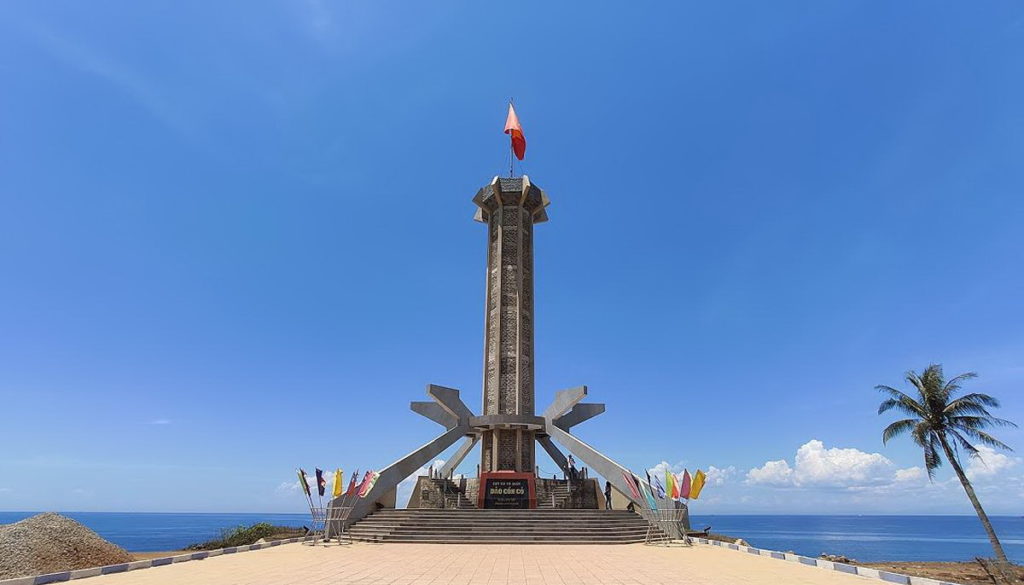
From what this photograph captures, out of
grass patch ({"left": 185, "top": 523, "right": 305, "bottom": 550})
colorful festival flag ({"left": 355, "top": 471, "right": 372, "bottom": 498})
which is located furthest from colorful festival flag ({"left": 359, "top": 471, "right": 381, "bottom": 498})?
grass patch ({"left": 185, "top": 523, "right": 305, "bottom": 550})

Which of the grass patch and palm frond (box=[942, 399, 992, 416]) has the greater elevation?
palm frond (box=[942, 399, 992, 416])

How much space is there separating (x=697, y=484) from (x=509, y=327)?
1420 cm

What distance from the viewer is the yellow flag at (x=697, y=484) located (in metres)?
19.3

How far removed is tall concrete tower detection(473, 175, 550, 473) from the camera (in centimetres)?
2864

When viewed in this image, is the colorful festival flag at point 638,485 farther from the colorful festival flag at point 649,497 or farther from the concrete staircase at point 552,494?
the concrete staircase at point 552,494

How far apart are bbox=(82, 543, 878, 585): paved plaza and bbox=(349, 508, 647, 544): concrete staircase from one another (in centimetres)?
189

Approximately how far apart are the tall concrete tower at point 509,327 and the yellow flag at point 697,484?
10507 millimetres

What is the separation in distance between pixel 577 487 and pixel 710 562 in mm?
12456

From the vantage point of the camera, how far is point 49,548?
13.8 metres

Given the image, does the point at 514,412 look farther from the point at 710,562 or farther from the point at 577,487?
the point at 710,562

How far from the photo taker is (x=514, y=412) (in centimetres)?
2900

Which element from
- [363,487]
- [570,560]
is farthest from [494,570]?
[363,487]

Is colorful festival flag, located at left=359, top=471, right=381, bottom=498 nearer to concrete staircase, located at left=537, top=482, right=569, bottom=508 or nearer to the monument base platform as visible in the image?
the monument base platform

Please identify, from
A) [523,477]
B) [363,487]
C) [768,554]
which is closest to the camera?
[768,554]
